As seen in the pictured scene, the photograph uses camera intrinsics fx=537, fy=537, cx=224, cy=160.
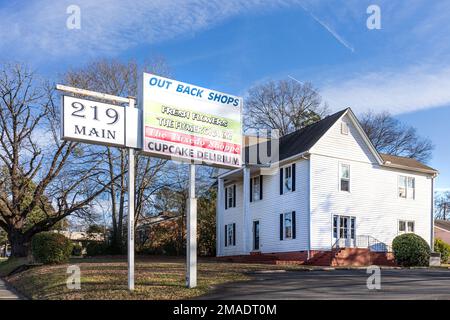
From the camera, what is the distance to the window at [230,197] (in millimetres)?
36719

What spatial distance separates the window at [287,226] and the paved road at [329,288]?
40.4 ft

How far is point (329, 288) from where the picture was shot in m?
14.0

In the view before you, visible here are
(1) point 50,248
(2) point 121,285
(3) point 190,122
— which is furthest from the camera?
(1) point 50,248

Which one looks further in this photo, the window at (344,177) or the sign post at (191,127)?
the window at (344,177)

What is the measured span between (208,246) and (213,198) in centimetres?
471

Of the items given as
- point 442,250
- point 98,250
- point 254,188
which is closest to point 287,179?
point 254,188

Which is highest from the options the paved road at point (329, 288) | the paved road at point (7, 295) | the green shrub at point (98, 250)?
the paved road at point (329, 288)

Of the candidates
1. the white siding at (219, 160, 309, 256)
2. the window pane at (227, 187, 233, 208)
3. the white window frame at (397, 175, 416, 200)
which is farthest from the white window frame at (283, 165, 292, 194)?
the white window frame at (397, 175, 416, 200)

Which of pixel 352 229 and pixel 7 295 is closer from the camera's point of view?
pixel 7 295

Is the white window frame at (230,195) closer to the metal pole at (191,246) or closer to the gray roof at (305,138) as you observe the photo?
the gray roof at (305,138)

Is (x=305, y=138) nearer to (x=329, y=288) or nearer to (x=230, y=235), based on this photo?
(x=230, y=235)

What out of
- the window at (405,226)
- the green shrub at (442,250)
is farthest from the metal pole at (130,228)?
the green shrub at (442,250)

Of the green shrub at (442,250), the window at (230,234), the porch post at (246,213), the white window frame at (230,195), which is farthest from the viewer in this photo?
the white window frame at (230,195)

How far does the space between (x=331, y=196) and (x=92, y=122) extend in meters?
18.5
